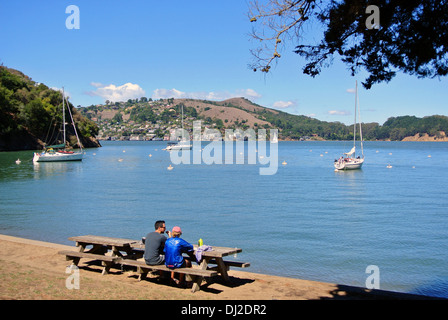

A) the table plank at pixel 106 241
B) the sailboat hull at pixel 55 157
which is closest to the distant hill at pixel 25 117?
the sailboat hull at pixel 55 157

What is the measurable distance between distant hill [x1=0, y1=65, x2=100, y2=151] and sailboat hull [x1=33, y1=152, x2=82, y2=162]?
3115cm

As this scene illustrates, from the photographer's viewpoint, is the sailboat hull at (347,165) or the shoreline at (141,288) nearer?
the shoreline at (141,288)

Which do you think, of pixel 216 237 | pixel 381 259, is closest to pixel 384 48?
pixel 381 259

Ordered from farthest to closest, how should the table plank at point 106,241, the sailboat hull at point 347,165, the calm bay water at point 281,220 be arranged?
the sailboat hull at point 347,165, the calm bay water at point 281,220, the table plank at point 106,241

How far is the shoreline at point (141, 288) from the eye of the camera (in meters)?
7.61

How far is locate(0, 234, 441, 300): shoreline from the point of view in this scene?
7609 mm

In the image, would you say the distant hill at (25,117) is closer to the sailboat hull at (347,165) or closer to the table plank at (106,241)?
the sailboat hull at (347,165)

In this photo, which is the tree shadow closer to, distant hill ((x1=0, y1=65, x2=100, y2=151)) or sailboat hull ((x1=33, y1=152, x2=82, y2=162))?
sailboat hull ((x1=33, y1=152, x2=82, y2=162))

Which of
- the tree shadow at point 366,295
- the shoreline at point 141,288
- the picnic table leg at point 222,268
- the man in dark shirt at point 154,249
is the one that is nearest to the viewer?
the shoreline at point 141,288

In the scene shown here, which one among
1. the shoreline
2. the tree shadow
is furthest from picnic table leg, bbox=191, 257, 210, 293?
the tree shadow

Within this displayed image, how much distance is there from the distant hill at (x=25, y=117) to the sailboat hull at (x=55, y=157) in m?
31.1

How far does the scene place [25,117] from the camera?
331 ft

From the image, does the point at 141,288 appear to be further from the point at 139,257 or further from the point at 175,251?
the point at 139,257
